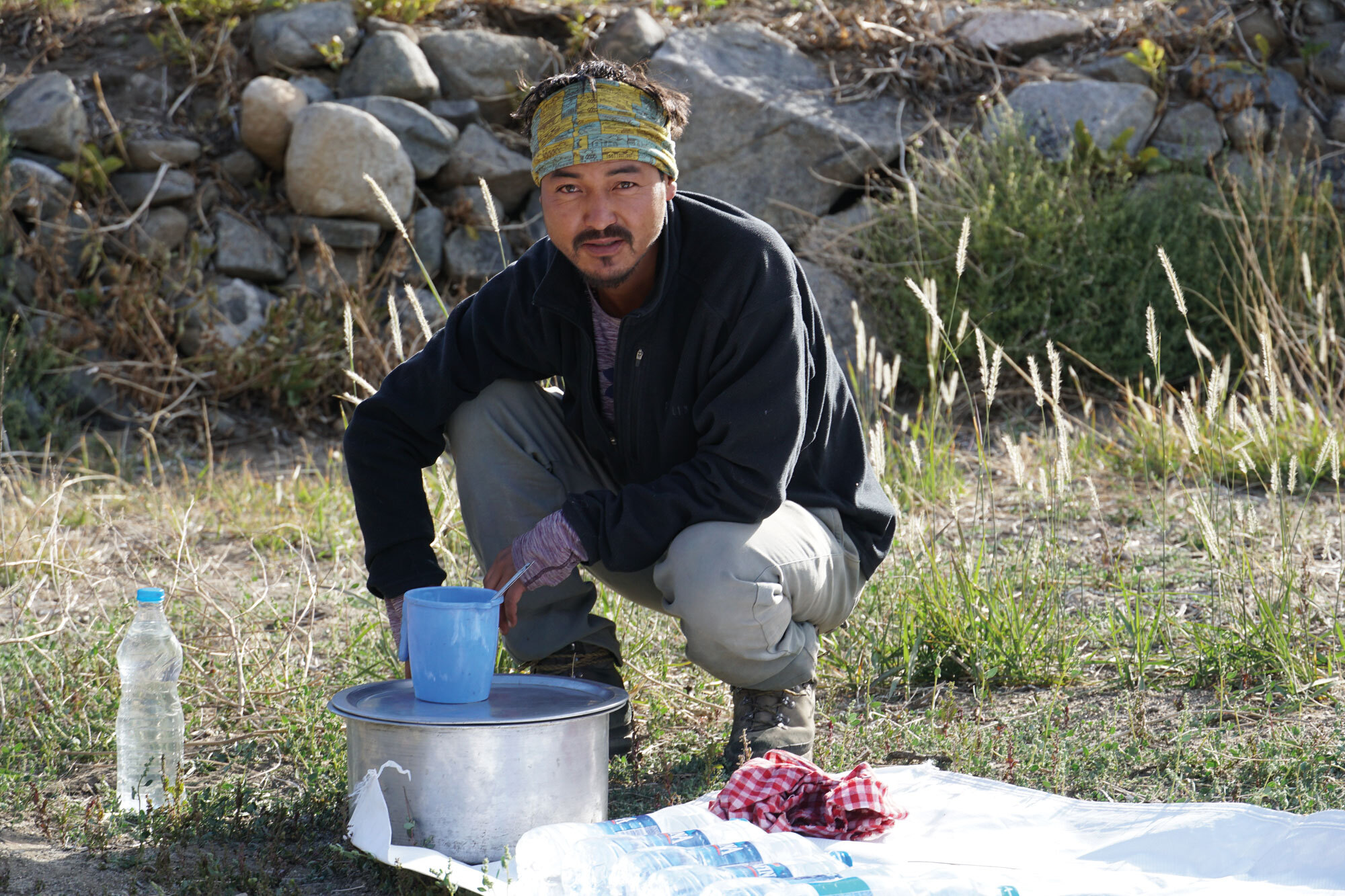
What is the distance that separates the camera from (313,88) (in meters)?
7.02

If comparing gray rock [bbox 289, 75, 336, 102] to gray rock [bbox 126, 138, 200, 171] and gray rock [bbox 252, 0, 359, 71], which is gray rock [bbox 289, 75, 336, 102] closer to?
gray rock [bbox 252, 0, 359, 71]

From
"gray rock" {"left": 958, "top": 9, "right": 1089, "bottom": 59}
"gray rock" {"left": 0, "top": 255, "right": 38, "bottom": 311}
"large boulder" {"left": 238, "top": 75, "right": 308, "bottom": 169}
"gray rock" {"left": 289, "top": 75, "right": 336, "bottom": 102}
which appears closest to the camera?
"gray rock" {"left": 0, "top": 255, "right": 38, "bottom": 311}

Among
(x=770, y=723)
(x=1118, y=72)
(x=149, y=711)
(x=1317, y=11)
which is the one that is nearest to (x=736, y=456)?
(x=770, y=723)

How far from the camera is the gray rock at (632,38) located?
23.9ft

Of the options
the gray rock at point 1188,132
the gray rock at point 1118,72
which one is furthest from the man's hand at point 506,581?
the gray rock at point 1118,72

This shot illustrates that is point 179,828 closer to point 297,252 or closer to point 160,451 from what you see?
point 160,451

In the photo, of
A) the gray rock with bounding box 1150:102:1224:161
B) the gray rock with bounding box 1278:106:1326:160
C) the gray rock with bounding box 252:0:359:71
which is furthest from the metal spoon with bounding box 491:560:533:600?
the gray rock with bounding box 1278:106:1326:160

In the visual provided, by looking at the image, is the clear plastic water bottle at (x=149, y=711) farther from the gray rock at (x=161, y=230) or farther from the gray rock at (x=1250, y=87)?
the gray rock at (x=1250, y=87)

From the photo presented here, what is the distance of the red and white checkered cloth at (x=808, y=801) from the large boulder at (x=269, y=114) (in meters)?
5.61

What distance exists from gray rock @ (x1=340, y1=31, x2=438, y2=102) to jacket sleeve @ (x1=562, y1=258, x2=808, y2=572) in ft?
17.0

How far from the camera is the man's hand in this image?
2404 mm

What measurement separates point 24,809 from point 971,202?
511 cm

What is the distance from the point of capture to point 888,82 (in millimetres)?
7293

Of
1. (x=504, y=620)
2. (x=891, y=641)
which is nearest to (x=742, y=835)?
(x=504, y=620)
